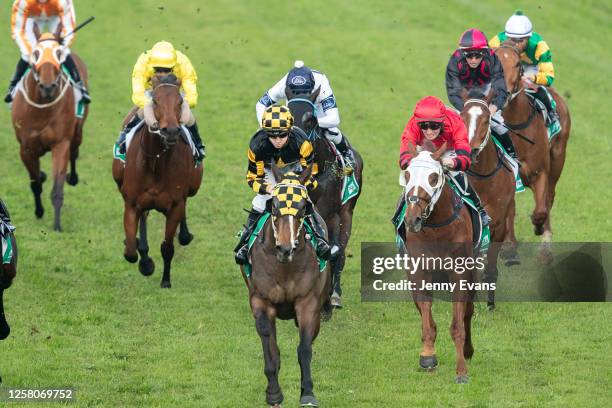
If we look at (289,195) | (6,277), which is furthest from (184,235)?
(289,195)

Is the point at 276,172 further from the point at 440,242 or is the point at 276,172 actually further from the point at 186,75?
the point at 186,75

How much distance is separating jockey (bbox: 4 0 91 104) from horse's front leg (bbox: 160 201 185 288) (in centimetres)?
423

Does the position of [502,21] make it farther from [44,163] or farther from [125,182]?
[125,182]

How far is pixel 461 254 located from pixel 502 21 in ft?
64.6

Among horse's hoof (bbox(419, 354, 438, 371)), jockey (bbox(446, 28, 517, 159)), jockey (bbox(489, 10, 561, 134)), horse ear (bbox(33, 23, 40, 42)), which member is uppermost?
horse ear (bbox(33, 23, 40, 42))

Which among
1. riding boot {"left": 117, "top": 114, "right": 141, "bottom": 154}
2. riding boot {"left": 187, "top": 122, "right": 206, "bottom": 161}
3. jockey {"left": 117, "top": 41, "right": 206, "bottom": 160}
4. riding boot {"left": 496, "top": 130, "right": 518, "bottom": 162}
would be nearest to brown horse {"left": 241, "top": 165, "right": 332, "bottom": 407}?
jockey {"left": 117, "top": 41, "right": 206, "bottom": 160}

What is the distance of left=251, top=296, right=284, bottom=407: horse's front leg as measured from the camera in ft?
35.8

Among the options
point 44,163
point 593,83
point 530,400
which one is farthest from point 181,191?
point 593,83

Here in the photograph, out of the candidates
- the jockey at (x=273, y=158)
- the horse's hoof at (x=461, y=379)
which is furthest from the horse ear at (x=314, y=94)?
the horse's hoof at (x=461, y=379)

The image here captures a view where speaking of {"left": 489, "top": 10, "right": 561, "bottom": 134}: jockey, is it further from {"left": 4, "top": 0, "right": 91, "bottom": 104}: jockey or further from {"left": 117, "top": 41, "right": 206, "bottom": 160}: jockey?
{"left": 4, "top": 0, "right": 91, "bottom": 104}: jockey

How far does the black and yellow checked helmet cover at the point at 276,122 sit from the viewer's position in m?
11.3

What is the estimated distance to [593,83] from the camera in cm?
2756

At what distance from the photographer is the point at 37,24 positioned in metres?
19.8

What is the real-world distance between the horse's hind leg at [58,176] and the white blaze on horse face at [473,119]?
711 cm
